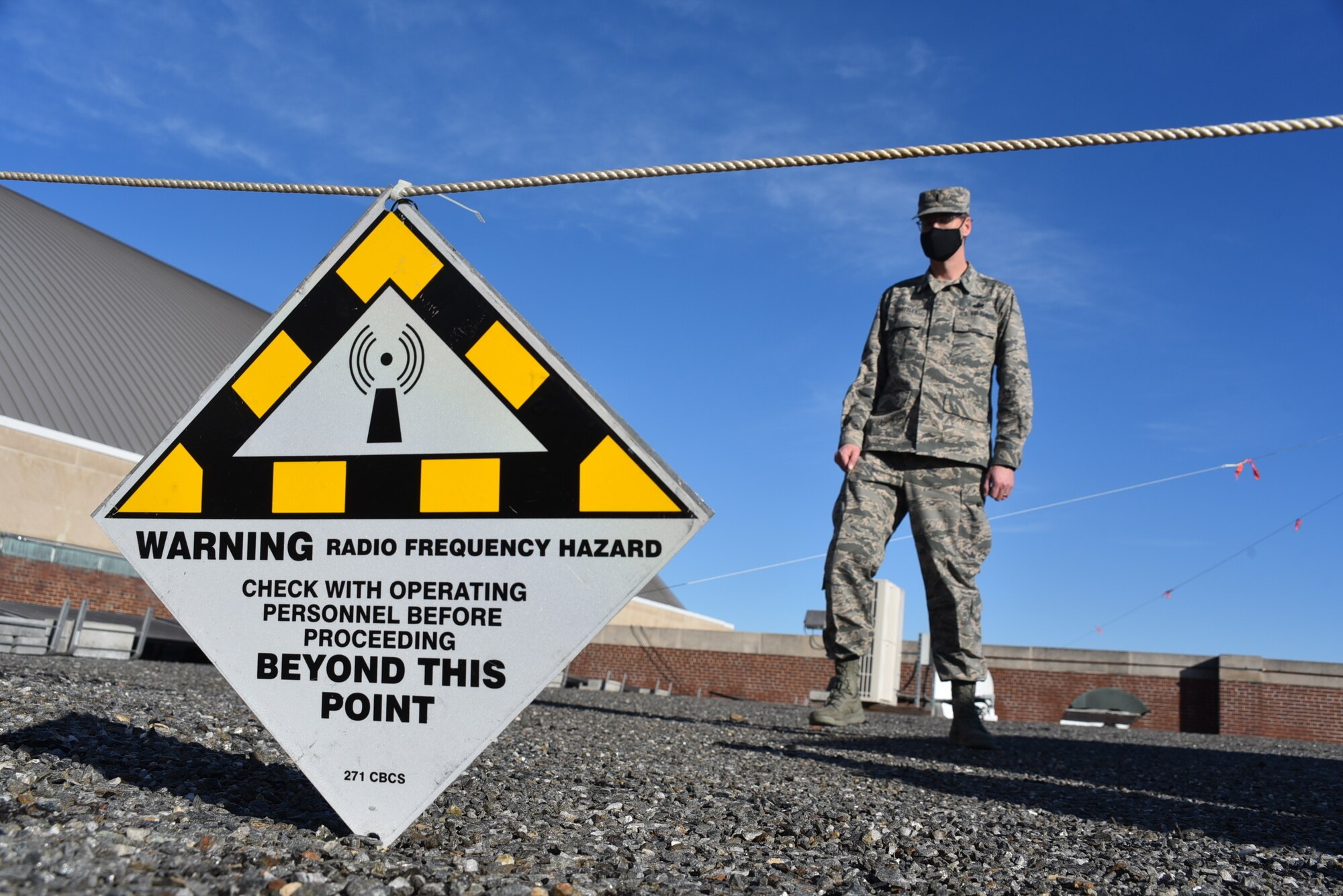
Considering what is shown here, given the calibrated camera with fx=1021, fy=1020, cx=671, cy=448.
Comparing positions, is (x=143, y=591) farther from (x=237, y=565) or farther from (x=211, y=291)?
(x=237, y=565)

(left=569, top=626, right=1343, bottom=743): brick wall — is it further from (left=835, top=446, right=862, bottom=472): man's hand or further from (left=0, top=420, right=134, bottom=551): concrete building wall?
(left=835, top=446, right=862, bottom=472): man's hand

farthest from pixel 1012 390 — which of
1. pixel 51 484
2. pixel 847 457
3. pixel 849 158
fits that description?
pixel 51 484

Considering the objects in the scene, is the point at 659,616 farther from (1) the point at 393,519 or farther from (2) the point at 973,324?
(1) the point at 393,519

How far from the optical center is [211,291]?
115 ft

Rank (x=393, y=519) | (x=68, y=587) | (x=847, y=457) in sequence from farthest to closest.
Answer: (x=68, y=587) → (x=847, y=457) → (x=393, y=519)

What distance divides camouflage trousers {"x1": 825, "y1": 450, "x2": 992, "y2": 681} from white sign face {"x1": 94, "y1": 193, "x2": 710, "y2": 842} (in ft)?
10.0

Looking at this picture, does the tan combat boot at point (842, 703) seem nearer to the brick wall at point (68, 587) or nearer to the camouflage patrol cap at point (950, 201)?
the camouflage patrol cap at point (950, 201)

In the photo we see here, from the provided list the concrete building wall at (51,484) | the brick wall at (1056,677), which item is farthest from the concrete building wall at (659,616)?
the concrete building wall at (51,484)

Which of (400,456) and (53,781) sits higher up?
(400,456)

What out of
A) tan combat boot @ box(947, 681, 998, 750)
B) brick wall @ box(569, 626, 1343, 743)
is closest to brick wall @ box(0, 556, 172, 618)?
brick wall @ box(569, 626, 1343, 743)

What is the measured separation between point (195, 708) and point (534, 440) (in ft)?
9.00

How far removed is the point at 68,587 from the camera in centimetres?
1953

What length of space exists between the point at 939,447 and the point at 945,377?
0.37 meters

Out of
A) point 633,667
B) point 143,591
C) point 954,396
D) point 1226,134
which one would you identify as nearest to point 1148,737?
point 954,396
